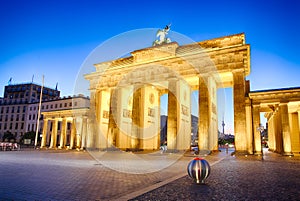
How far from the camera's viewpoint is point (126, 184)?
758cm

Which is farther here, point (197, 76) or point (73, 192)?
point (197, 76)

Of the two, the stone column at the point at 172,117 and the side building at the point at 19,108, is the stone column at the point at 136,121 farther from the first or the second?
the side building at the point at 19,108

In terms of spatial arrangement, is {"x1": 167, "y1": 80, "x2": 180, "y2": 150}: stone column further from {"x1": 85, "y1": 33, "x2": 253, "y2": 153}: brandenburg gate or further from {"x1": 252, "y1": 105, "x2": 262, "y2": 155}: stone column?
{"x1": 252, "y1": 105, "x2": 262, "y2": 155}: stone column

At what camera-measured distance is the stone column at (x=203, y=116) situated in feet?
87.3

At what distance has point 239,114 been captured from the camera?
83.2 feet

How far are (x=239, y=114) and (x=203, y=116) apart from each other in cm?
421

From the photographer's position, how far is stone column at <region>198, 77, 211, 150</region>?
26.6 metres

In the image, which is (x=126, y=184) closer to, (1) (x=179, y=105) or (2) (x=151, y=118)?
(1) (x=179, y=105)

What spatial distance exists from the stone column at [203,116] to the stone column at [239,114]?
3.33 m

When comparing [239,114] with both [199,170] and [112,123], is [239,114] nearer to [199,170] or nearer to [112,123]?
[112,123]

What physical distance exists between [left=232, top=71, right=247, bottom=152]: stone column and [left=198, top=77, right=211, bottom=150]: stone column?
3328 mm

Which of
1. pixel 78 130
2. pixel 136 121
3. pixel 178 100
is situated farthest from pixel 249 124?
pixel 78 130

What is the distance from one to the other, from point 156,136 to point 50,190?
31.6 meters

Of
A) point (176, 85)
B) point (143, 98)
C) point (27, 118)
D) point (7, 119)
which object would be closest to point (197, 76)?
point (176, 85)
